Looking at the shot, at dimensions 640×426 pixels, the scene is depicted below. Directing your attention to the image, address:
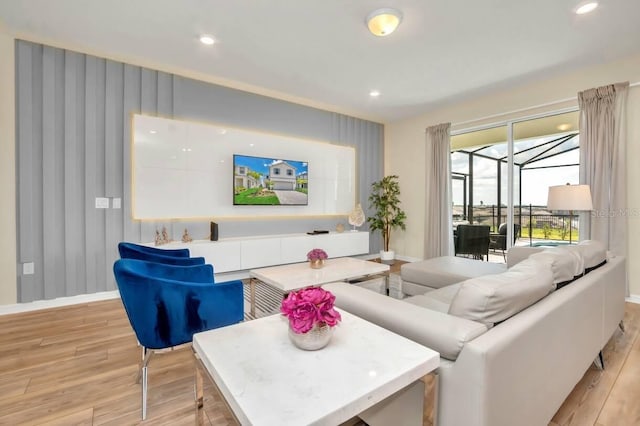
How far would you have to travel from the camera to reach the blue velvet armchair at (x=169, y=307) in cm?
163

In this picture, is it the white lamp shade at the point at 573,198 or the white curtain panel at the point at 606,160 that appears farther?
the white curtain panel at the point at 606,160

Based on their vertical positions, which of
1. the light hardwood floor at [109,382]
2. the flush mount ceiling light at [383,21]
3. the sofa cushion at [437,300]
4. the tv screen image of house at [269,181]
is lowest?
the light hardwood floor at [109,382]

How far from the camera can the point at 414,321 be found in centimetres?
126

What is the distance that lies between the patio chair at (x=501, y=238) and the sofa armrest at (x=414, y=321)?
12.9 feet

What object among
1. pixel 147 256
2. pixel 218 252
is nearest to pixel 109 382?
pixel 147 256

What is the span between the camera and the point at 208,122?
4.14 metres

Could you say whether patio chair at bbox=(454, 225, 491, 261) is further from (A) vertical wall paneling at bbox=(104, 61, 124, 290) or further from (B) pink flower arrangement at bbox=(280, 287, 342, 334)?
(A) vertical wall paneling at bbox=(104, 61, 124, 290)

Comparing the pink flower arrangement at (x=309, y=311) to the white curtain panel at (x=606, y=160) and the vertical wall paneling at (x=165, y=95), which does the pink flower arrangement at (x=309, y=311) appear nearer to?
the vertical wall paneling at (x=165, y=95)

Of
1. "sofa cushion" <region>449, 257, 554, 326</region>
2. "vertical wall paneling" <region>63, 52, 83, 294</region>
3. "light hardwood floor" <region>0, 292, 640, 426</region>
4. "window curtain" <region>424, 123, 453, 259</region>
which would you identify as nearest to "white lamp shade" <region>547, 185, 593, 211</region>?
"light hardwood floor" <region>0, 292, 640, 426</region>

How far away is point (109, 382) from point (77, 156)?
252 cm

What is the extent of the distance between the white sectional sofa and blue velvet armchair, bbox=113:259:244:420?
2.09ft

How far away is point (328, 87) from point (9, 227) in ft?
12.9

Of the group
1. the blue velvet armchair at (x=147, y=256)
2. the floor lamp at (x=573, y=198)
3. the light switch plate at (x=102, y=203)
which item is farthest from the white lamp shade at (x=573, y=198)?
the light switch plate at (x=102, y=203)

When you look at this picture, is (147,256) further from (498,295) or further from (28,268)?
(498,295)
